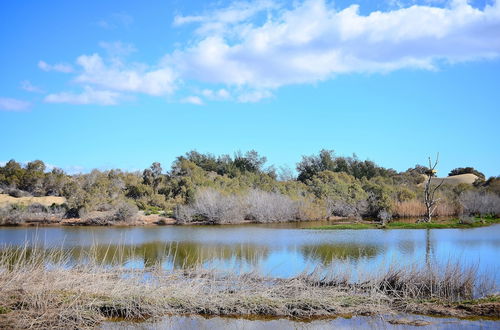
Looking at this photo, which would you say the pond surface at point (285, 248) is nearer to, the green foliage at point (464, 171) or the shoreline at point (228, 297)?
the shoreline at point (228, 297)

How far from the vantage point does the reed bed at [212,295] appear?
1224 cm

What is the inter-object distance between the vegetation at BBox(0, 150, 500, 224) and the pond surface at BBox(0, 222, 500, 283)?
8.81m

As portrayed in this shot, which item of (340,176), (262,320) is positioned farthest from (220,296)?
(340,176)

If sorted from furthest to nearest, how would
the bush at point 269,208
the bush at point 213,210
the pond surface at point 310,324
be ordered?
1. the bush at point 269,208
2. the bush at point 213,210
3. the pond surface at point 310,324

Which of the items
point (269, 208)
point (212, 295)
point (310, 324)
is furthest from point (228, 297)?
point (269, 208)

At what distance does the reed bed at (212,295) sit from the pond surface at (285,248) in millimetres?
1134

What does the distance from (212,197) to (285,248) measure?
67.2 feet

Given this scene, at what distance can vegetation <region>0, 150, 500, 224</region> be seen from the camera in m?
42.2

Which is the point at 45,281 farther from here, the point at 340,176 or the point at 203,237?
the point at 340,176

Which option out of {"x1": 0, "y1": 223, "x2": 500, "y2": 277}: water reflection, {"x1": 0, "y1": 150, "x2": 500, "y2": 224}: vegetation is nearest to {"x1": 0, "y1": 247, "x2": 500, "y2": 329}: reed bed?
{"x1": 0, "y1": 223, "x2": 500, "y2": 277}: water reflection

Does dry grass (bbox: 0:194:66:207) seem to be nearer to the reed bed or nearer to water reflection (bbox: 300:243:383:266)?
water reflection (bbox: 300:243:383:266)

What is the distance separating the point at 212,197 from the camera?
141 ft

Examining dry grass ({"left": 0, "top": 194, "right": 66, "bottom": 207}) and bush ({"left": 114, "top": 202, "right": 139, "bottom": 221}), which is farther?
dry grass ({"left": 0, "top": 194, "right": 66, "bottom": 207})

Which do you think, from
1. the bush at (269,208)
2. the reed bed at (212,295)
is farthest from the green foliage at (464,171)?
the reed bed at (212,295)
